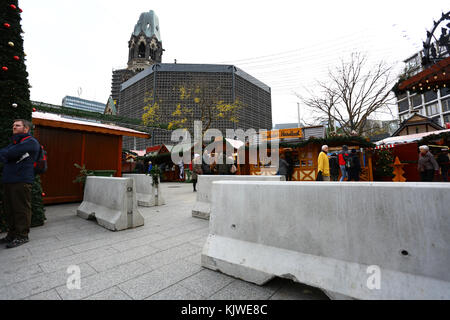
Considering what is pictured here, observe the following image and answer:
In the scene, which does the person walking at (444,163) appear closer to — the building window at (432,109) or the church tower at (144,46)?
the church tower at (144,46)

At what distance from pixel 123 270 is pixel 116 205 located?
7.40ft

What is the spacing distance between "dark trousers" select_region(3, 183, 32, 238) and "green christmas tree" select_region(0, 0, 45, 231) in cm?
107

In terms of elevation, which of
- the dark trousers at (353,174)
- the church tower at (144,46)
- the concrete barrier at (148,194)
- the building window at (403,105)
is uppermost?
the church tower at (144,46)

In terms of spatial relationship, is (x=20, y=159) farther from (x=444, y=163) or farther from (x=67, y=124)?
(x=444, y=163)

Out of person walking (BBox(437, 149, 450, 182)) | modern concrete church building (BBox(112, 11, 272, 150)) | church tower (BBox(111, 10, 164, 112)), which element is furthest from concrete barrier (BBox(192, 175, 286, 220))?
church tower (BBox(111, 10, 164, 112))

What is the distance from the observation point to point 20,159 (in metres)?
3.22

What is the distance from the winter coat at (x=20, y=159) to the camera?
3137 millimetres

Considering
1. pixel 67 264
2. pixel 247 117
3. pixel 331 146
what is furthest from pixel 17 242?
pixel 247 117

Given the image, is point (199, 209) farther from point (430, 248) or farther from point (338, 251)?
point (430, 248)

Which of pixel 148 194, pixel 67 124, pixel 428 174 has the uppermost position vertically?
pixel 67 124

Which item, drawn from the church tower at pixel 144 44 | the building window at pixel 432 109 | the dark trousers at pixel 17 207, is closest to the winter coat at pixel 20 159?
the dark trousers at pixel 17 207

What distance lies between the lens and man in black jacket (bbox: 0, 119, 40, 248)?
320 cm

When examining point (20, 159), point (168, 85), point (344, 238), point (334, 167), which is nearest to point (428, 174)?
point (334, 167)
